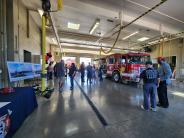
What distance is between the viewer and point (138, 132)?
255 cm

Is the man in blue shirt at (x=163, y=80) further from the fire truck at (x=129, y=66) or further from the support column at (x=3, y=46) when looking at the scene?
the support column at (x=3, y=46)

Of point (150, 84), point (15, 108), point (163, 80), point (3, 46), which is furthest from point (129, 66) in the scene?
point (15, 108)

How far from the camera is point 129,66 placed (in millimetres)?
8609

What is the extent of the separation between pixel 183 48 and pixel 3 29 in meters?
14.3

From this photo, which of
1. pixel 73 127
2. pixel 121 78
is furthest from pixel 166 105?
pixel 121 78

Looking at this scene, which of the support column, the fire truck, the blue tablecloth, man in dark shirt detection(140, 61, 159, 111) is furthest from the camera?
the fire truck

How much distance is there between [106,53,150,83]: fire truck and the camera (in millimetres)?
8398

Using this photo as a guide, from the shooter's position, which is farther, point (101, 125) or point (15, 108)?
point (101, 125)

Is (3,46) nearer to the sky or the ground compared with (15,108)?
nearer to the sky

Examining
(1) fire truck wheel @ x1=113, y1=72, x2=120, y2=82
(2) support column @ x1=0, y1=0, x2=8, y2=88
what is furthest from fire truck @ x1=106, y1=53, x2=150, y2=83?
(2) support column @ x1=0, y1=0, x2=8, y2=88

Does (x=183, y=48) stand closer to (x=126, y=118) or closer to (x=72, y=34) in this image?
(x=72, y=34)

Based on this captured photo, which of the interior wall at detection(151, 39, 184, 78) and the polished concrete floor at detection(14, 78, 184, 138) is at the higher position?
the interior wall at detection(151, 39, 184, 78)

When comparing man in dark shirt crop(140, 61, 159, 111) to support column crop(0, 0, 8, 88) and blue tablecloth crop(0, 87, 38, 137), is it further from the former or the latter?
support column crop(0, 0, 8, 88)

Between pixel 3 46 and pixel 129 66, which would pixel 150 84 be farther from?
pixel 3 46
